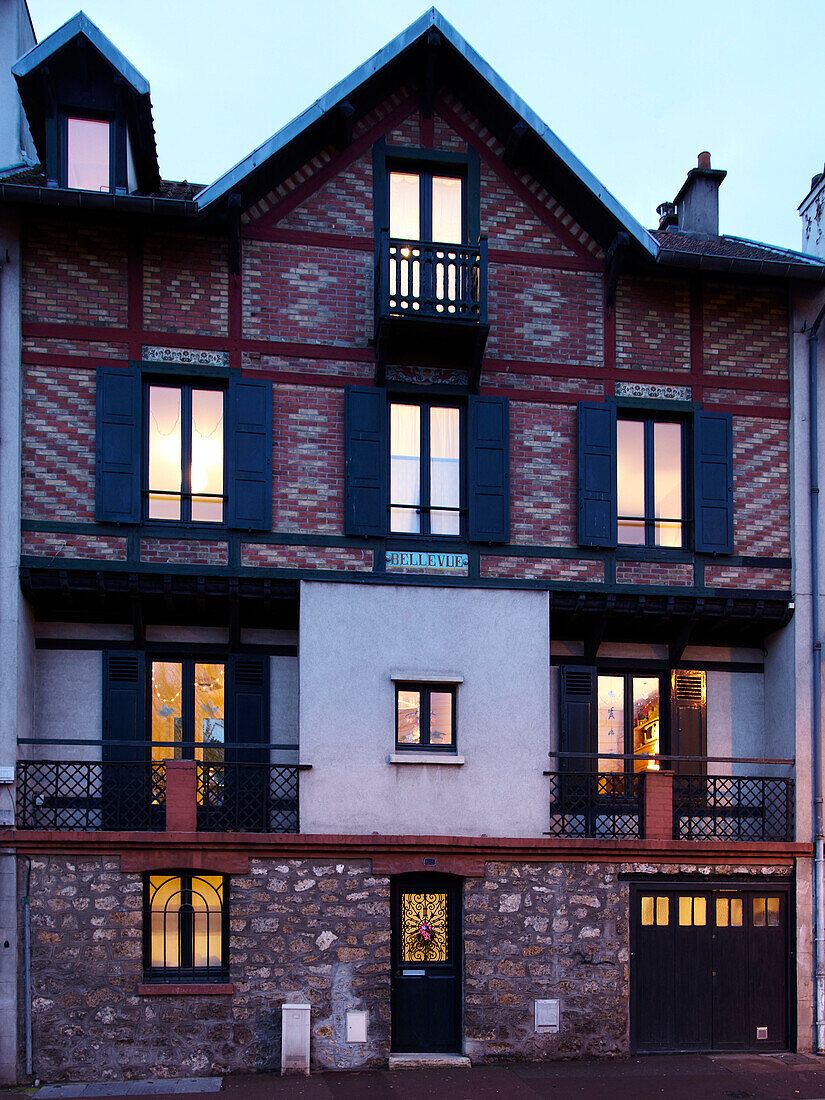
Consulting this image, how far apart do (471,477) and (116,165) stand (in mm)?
6332

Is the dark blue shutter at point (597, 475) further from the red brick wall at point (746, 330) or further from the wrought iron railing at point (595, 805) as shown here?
the wrought iron railing at point (595, 805)

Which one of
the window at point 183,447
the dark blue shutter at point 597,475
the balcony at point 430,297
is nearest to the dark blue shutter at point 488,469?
the balcony at point 430,297

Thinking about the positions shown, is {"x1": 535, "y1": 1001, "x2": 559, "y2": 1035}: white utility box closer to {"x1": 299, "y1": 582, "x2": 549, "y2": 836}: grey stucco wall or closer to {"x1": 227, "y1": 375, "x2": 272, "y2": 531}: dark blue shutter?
{"x1": 299, "y1": 582, "x2": 549, "y2": 836}: grey stucco wall

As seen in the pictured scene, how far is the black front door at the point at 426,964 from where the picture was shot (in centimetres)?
1223

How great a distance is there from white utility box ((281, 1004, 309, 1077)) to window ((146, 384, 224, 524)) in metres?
6.16

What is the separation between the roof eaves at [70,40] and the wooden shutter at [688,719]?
437 inches

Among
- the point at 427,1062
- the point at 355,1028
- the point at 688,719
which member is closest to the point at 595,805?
the point at 688,719

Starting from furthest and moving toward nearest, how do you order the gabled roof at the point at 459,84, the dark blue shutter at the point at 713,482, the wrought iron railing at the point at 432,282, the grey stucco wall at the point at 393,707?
the dark blue shutter at the point at 713,482
the wrought iron railing at the point at 432,282
the gabled roof at the point at 459,84
the grey stucco wall at the point at 393,707

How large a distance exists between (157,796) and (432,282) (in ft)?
24.8

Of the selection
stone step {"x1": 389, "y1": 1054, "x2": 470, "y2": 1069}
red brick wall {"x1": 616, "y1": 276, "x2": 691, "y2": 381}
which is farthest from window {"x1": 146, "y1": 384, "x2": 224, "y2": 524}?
stone step {"x1": 389, "y1": 1054, "x2": 470, "y2": 1069}

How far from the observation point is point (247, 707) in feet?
42.9

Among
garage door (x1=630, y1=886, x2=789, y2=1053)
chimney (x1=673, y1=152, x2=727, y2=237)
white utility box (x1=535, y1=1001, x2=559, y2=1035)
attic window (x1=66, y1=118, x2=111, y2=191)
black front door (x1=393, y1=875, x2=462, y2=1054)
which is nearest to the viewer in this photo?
white utility box (x1=535, y1=1001, x2=559, y2=1035)

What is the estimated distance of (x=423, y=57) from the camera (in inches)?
528

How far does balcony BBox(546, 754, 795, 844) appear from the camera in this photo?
12812 mm
